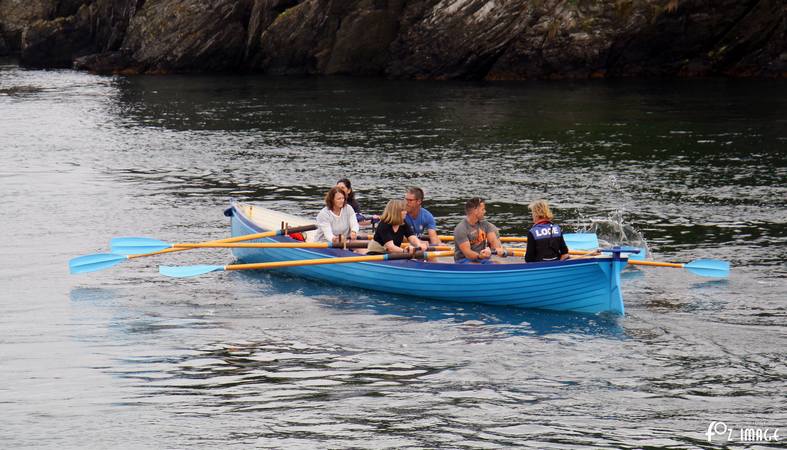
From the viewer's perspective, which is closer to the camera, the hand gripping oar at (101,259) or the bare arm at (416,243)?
the bare arm at (416,243)

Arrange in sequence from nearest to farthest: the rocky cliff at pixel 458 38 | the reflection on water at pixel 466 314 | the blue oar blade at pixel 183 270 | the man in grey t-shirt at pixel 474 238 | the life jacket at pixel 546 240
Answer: the reflection on water at pixel 466 314 → the life jacket at pixel 546 240 → the man in grey t-shirt at pixel 474 238 → the blue oar blade at pixel 183 270 → the rocky cliff at pixel 458 38

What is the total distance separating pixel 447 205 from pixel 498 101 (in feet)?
71.4

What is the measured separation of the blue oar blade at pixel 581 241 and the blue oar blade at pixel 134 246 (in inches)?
306

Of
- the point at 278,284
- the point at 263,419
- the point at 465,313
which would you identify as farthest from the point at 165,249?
the point at 263,419

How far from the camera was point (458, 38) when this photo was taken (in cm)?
5856

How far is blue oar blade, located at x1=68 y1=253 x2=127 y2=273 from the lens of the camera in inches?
841

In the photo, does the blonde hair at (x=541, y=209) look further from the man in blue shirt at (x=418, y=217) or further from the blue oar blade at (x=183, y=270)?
the blue oar blade at (x=183, y=270)

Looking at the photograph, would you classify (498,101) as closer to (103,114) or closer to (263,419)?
(103,114)

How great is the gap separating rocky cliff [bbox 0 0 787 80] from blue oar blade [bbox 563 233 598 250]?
35985 millimetres

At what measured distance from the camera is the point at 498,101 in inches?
1962

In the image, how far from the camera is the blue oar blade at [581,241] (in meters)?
22.1

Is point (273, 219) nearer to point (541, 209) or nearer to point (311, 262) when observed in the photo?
point (311, 262)

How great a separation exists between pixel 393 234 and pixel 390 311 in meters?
1.61

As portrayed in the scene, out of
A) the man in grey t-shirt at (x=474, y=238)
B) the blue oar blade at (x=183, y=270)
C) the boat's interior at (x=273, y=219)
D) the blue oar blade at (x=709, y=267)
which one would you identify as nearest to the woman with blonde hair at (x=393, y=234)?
the man in grey t-shirt at (x=474, y=238)
